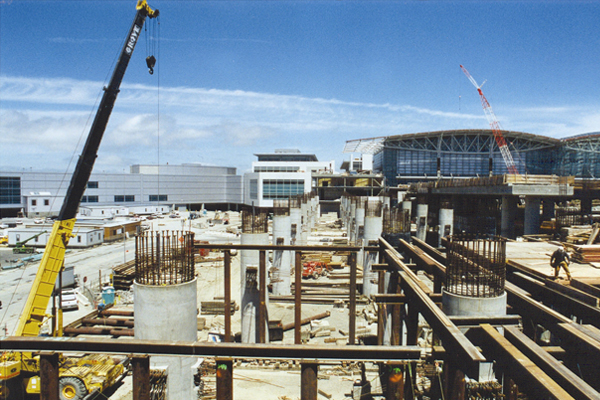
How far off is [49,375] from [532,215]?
111ft

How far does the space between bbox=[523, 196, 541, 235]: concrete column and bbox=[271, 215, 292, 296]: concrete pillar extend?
21063 mm

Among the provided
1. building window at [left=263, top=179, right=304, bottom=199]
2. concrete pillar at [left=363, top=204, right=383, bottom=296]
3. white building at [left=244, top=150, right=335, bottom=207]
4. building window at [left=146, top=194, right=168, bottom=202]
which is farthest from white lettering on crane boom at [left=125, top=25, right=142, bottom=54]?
building window at [left=146, top=194, right=168, bottom=202]

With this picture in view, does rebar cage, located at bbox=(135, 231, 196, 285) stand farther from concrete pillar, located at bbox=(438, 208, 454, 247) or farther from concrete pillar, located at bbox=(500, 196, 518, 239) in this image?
concrete pillar, located at bbox=(500, 196, 518, 239)

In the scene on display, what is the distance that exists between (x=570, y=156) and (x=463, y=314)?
95.2 m

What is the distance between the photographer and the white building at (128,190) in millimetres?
65562

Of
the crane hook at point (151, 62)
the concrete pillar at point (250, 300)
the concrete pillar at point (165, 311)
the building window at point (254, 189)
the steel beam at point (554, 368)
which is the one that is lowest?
the concrete pillar at point (250, 300)

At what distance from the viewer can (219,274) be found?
28844mm

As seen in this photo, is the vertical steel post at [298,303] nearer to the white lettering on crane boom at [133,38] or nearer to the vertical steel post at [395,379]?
the vertical steel post at [395,379]

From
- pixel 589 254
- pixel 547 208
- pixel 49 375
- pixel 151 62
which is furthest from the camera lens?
pixel 547 208

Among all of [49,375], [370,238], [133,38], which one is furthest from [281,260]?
[49,375]

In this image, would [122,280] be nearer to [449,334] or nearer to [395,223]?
[395,223]

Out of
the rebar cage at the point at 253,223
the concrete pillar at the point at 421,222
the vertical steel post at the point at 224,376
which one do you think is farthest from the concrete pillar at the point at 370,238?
the vertical steel post at the point at 224,376

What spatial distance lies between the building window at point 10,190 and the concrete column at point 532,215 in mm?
76084

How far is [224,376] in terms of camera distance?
474 cm
